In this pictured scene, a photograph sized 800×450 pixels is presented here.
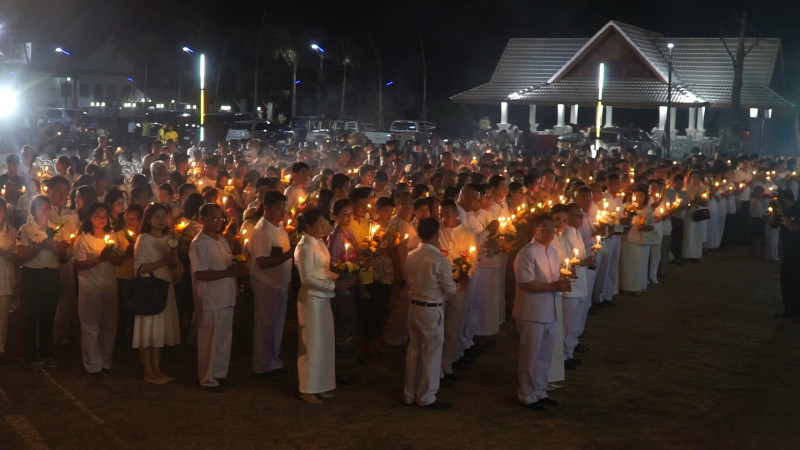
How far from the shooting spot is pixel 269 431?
8.12m

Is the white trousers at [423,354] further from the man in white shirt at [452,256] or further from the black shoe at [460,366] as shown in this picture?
the black shoe at [460,366]

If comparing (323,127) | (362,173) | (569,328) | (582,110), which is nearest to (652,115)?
(582,110)

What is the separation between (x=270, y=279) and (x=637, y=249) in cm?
744

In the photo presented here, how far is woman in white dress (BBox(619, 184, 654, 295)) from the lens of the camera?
1470 centimetres

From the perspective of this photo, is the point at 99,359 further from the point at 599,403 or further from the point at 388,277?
the point at 599,403

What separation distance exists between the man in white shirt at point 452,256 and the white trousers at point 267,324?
176 centimetres

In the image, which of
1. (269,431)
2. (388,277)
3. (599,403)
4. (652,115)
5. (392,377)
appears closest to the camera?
(269,431)

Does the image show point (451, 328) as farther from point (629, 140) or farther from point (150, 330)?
point (629, 140)

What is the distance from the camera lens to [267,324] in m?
9.62

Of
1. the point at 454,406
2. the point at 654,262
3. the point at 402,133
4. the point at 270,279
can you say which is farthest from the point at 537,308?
the point at 402,133

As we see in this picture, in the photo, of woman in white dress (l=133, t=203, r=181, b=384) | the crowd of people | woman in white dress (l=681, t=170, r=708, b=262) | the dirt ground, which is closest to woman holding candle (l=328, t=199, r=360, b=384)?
the crowd of people

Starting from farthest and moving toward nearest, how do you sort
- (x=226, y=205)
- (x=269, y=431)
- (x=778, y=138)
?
(x=778, y=138), (x=226, y=205), (x=269, y=431)

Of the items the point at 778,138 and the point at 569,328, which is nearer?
the point at 569,328

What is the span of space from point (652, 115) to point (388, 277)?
5644 centimetres
